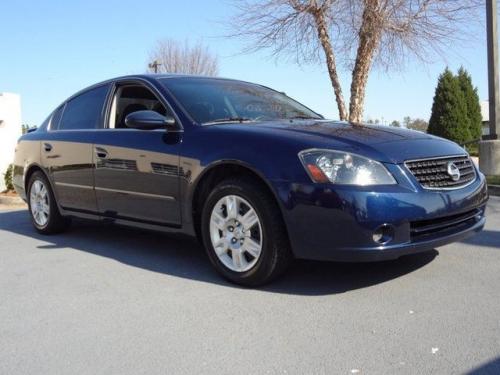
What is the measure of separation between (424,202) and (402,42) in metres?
11.0

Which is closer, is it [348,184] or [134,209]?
[348,184]

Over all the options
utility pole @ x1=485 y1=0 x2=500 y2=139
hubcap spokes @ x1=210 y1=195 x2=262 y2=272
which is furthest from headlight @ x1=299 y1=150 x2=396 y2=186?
utility pole @ x1=485 y1=0 x2=500 y2=139

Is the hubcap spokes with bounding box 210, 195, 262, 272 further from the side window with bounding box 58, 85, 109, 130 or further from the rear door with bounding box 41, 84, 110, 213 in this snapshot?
the side window with bounding box 58, 85, 109, 130

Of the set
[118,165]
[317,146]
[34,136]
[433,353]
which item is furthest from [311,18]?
[433,353]

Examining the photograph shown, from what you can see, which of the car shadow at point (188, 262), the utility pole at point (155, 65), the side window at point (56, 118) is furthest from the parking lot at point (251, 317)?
the utility pole at point (155, 65)

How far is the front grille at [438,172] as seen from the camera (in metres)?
3.72

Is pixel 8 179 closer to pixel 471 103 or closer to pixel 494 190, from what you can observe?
pixel 494 190

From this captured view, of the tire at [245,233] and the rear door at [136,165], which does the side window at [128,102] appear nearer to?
the rear door at [136,165]

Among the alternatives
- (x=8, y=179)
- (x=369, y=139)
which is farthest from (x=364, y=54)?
(x=369, y=139)

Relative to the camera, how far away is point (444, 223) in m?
3.81

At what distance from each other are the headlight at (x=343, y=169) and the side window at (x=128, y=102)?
1950 mm

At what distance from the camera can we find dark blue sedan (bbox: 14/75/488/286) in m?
3.57

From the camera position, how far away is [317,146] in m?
3.70

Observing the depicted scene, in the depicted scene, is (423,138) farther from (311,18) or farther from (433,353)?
(311,18)
